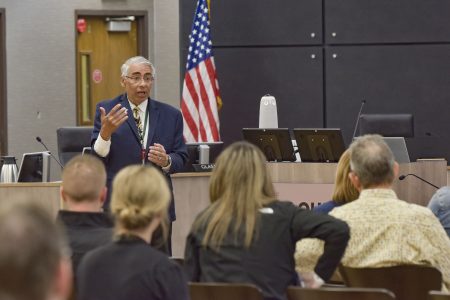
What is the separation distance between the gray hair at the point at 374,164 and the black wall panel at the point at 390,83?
7175 millimetres

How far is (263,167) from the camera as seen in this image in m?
3.37

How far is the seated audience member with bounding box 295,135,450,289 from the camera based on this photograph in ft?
11.7

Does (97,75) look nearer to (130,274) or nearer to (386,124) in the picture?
(386,124)

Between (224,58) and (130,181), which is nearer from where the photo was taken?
(130,181)

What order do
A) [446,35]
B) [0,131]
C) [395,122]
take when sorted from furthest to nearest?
[0,131] → [446,35] → [395,122]

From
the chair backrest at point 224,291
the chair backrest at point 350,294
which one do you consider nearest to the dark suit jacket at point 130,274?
the chair backrest at point 224,291

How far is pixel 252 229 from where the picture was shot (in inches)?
130

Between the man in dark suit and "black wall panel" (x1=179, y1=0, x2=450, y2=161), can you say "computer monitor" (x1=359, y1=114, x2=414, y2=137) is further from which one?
the man in dark suit

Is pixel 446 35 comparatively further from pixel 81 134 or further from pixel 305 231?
pixel 305 231

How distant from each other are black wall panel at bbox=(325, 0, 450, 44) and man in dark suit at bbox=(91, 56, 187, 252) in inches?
227

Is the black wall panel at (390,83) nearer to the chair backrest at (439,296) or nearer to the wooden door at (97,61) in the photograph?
the wooden door at (97,61)

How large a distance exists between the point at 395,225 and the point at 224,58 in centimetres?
762

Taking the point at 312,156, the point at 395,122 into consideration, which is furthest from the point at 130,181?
the point at 395,122

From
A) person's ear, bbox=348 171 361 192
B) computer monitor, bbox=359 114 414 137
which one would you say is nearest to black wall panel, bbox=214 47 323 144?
computer monitor, bbox=359 114 414 137
